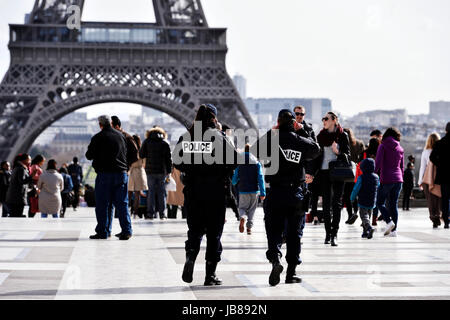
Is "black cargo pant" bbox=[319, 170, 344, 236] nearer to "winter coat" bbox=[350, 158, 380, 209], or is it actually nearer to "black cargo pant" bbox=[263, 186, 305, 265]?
"winter coat" bbox=[350, 158, 380, 209]

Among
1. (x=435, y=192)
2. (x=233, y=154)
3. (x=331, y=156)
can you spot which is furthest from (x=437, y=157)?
(x=233, y=154)

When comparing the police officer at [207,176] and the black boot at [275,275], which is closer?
the black boot at [275,275]

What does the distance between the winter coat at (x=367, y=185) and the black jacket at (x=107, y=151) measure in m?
3.50

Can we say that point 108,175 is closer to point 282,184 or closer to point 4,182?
point 282,184

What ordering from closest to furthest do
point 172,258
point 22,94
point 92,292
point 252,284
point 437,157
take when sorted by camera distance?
point 92,292 < point 252,284 < point 172,258 < point 437,157 < point 22,94

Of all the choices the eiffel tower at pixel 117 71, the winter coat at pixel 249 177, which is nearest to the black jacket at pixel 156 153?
the winter coat at pixel 249 177

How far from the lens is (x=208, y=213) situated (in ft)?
27.7

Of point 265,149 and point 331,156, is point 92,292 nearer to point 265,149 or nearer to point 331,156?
point 265,149

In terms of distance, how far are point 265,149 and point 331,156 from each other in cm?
327

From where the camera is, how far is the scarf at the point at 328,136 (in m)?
11.8

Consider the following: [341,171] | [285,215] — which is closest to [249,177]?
[341,171]

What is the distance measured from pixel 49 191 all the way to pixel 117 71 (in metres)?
35.1

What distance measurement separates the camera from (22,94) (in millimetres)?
50438

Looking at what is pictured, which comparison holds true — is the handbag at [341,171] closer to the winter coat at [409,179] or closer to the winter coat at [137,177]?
the winter coat at [137,177]
